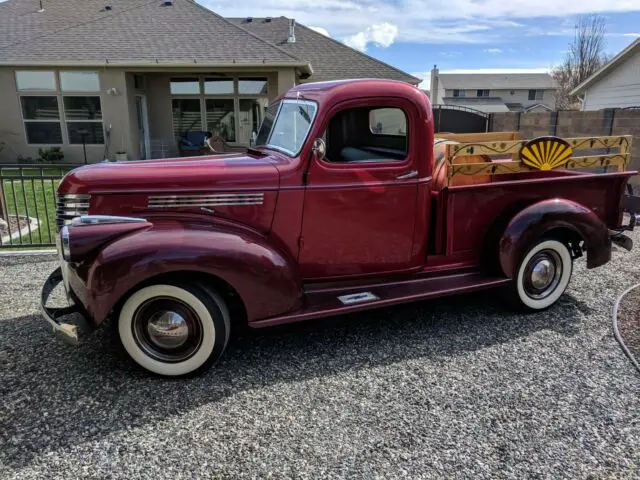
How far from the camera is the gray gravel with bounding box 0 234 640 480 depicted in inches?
102

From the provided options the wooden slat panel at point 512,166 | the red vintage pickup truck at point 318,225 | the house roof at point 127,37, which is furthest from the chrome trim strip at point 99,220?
the house roof at point 127,37

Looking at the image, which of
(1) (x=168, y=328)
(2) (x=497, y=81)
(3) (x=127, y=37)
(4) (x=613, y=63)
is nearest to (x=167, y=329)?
(1) (x=168, y=328)

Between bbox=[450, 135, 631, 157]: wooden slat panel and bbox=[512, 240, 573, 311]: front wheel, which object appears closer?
bbox=[450, 135, 631, 157]: wooden slat panel

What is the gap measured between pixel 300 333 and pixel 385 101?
2002 mm

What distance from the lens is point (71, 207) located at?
339 centimetres

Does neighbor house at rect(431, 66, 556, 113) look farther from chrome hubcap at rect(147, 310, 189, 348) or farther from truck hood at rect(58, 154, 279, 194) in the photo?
chrome hubcap at rect(147, 310, 189, 348)

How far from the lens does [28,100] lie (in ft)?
48.2

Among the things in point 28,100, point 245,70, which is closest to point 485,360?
point 245,70

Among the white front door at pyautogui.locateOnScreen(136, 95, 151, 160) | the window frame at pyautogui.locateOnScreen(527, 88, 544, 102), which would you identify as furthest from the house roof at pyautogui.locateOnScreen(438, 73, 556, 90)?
the white front door at pyautogui.locateOnScreen(136, 95, 151, 160)

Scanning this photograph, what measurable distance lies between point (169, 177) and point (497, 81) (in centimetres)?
5507

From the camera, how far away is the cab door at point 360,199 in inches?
143

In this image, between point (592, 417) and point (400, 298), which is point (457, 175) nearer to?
point (400, 298)

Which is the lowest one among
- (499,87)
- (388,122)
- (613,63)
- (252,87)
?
(388,122)

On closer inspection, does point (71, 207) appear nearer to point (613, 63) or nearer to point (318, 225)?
point (318, 225)
